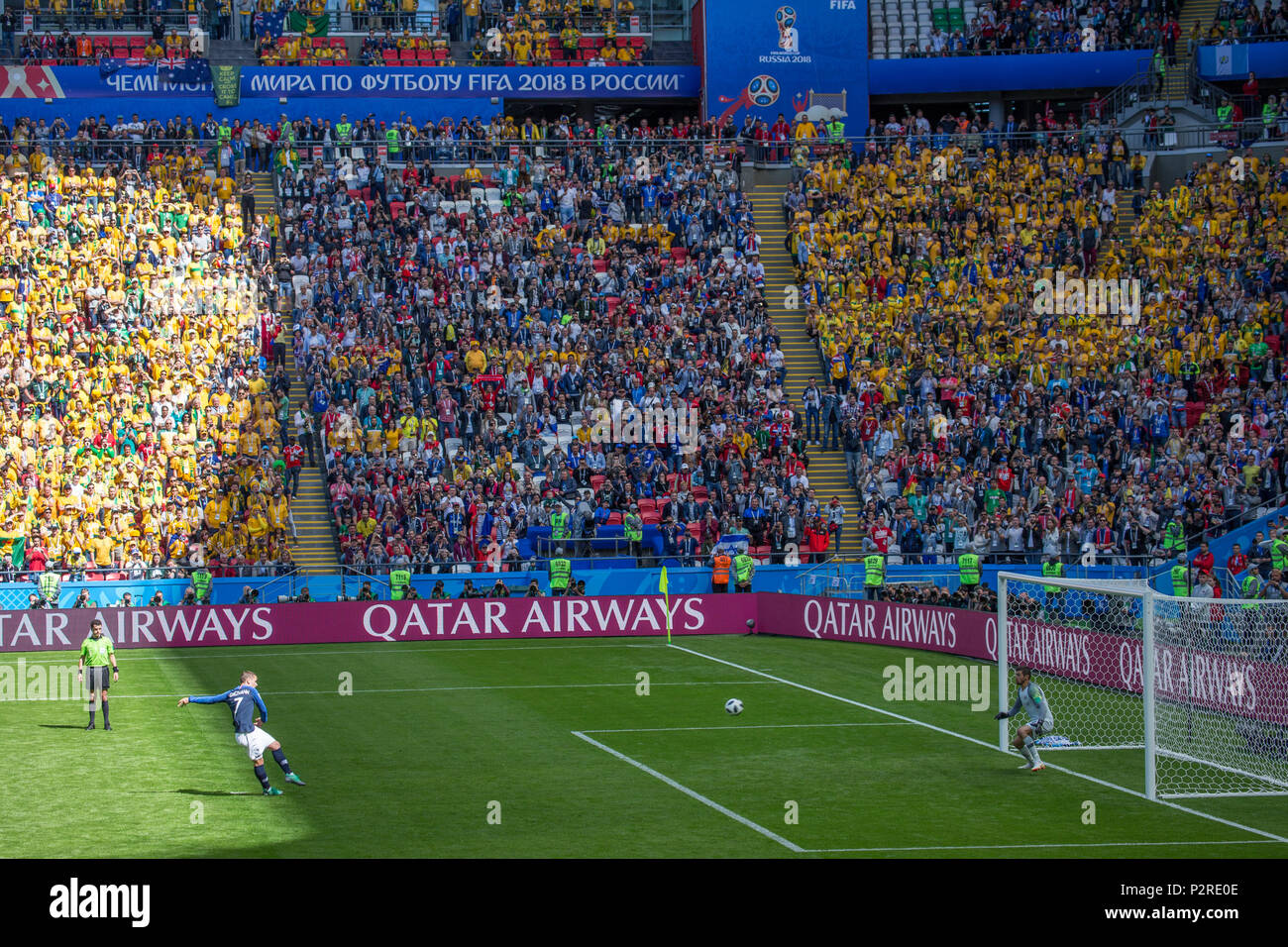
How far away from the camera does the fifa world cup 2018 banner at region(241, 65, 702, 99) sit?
55719 millimetres

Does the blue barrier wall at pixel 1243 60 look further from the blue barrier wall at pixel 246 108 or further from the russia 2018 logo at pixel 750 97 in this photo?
the blue barrier wall at pixel 246 108

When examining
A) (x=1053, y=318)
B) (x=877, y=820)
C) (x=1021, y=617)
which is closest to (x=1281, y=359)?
(x=1053, y=318)

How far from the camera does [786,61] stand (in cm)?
5772

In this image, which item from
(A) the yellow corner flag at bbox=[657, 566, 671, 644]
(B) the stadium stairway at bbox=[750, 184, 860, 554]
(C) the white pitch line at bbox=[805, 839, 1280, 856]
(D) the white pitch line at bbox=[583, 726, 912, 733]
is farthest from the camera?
(B) the stadium stairway at bbox=[750, 184, 860, 554]

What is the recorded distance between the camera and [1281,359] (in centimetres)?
4394

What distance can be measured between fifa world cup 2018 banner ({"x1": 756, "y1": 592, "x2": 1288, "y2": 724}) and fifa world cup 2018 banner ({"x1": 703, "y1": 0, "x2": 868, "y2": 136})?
79.2 feet

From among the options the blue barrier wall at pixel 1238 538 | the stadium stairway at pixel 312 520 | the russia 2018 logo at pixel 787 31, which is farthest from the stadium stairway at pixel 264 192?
the blue barrier wall at pixel 1238 538

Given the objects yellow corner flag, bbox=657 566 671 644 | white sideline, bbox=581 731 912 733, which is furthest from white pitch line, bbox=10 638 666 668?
white sideline, bbox=581 731 912 733

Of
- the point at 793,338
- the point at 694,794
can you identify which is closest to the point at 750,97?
the point at 793,338

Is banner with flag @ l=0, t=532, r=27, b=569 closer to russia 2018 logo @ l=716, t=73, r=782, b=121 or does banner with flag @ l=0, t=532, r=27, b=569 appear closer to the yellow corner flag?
the yellow corner flag

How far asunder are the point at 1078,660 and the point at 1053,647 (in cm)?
63

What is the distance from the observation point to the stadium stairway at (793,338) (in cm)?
4450

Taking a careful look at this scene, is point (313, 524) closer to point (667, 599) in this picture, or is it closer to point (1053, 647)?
point (667, 599)

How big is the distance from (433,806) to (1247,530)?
86.2ft
